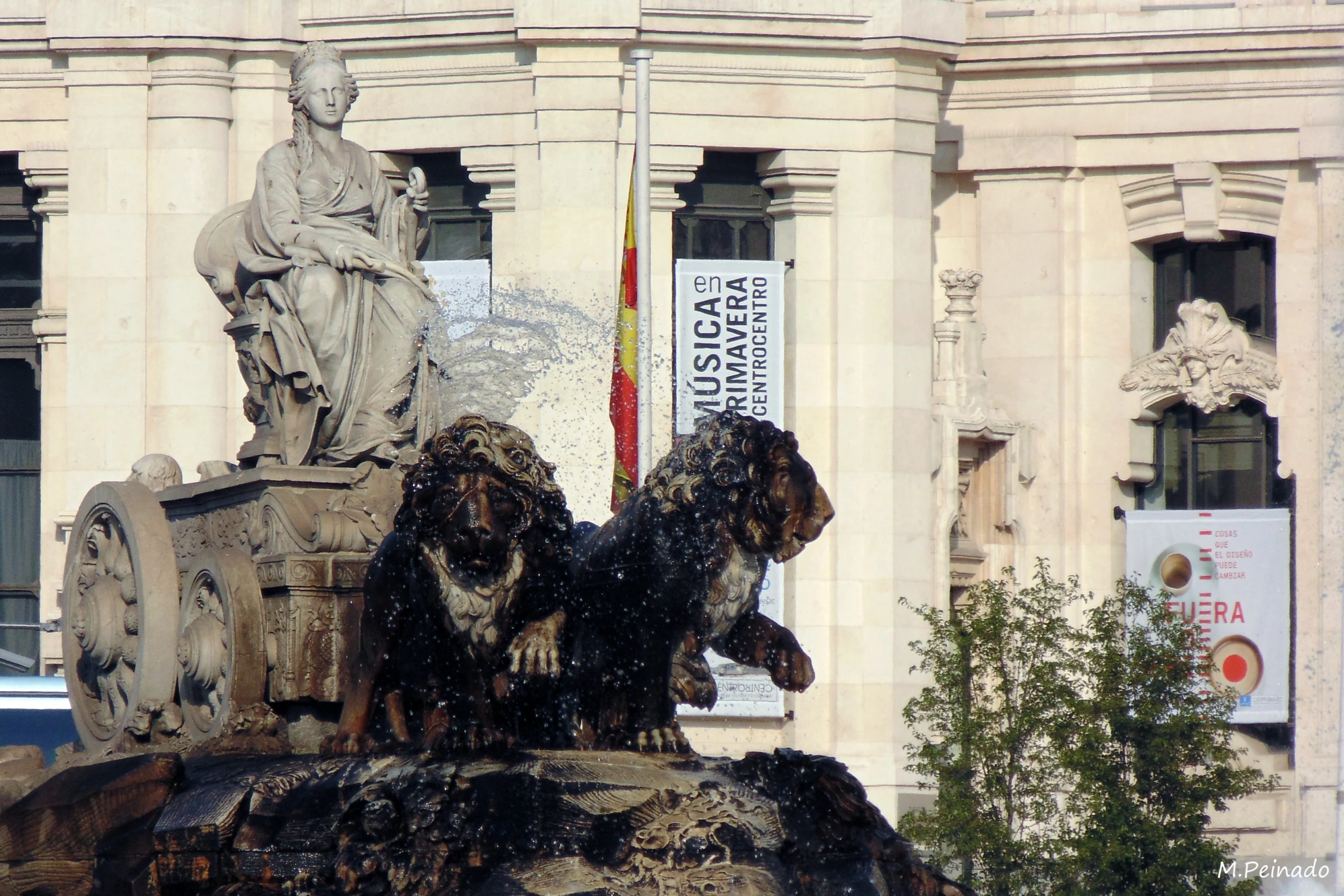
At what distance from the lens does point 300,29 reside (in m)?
29.5

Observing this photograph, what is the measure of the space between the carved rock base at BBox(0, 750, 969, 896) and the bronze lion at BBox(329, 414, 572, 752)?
0.42 meters

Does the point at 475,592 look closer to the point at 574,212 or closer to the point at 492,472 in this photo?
the point at 492,472

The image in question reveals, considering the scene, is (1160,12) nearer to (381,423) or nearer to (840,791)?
(381,423)

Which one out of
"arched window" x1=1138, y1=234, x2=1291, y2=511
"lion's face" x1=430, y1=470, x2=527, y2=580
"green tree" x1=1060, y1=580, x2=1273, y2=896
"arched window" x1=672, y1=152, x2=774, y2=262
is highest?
"arched window" x1=672, y1=152, x2=774, y2=262

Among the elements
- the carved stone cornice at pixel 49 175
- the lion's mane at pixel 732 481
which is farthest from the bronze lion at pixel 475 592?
the carved stone cornice at pixel 49 175

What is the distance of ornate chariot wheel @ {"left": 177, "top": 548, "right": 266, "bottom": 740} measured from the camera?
40.5 ft

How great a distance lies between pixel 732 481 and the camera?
11203mm

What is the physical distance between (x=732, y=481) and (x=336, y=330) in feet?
8.59

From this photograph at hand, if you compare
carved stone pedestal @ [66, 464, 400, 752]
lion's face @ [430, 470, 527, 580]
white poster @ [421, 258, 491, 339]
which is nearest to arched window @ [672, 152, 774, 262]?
white poster @ [421, 258, 491, 339]

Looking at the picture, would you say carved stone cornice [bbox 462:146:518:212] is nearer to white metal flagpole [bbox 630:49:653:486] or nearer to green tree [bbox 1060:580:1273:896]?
white metal flagpole [bbox 630:49:653:486]

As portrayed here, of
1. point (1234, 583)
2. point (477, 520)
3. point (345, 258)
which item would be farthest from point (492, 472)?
point (1234, 583)

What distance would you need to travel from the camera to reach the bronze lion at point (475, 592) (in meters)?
11.1

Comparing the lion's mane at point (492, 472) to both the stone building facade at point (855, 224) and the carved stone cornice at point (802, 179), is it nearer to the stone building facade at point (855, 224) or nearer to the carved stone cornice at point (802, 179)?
the stone building facade at point (855, 224)

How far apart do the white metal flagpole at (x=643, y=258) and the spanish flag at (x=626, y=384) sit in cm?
7
